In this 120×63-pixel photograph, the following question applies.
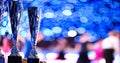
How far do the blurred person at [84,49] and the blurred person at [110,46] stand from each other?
0.46 ft

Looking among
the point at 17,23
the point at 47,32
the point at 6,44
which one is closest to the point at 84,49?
the point at 47,32

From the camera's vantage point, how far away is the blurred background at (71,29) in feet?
10.2

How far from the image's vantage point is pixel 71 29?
10.1 feet

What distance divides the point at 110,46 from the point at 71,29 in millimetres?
363

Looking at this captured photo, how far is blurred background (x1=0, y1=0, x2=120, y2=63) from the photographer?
3.10 m

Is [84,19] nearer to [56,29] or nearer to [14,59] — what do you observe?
[56,29]

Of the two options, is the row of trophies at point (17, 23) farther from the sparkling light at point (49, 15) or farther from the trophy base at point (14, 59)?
the sparkling light at point (49, 15)

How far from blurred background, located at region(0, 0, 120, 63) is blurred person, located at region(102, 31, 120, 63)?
1.1 inches

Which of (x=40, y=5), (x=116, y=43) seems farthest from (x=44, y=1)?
(x=116, y=43)

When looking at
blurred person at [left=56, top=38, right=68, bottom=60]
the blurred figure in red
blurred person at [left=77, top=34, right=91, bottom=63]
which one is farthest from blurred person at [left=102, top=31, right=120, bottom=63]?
the blurred figure in red

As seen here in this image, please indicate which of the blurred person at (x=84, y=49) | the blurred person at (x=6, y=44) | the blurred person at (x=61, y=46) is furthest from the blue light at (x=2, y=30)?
the blurred person at (x=84, y=49)

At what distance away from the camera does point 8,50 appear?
10.9 feet

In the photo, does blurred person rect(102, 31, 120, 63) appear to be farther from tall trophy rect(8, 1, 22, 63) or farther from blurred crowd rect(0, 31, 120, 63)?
tall trophy rect(8, 1, 22, 63)

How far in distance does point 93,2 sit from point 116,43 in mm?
396
